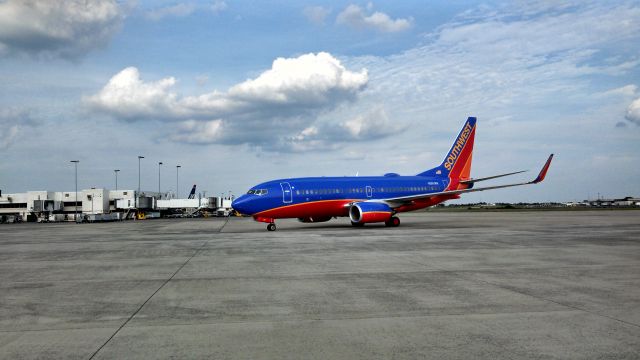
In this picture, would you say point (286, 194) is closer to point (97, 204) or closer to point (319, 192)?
point (319, 192)

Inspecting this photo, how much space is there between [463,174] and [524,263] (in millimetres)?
31680

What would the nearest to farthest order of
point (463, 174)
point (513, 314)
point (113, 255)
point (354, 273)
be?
point (513, 314) → point (354, 273) → point (113, 255) → point (463, 174)

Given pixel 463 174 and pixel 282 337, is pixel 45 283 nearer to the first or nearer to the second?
pixel 282 337

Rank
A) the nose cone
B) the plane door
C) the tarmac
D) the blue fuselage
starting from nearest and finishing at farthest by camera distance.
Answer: the tarmac
the nose cone
the blue fuselage
the plane door

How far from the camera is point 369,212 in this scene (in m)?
35.0

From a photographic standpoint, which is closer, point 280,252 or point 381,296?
point 381,296

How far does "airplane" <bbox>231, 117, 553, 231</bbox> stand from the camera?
111ft

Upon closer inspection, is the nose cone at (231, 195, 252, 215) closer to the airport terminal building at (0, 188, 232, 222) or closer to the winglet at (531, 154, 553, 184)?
the winglet at (531, 154, 553, 184)

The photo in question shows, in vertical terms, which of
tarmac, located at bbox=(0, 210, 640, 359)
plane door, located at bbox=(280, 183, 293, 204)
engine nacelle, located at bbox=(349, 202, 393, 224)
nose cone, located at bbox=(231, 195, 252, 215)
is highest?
plane door, located at bbox=(280, 183, 293, 204)

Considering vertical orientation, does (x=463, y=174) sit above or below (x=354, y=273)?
above

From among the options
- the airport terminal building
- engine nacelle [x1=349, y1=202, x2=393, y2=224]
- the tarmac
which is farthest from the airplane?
the airport terminal building

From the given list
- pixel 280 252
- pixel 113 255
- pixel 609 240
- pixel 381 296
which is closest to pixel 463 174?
pixel 609 240

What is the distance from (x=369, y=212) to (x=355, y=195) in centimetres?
278

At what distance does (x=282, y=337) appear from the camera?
264 inches
